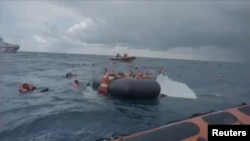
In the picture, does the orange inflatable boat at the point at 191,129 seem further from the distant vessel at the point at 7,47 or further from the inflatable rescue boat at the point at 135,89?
the distant vessel at the point at 7,47

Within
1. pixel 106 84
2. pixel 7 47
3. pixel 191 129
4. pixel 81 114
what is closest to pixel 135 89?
pixel 106 84

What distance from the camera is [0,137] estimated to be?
33.5 feet

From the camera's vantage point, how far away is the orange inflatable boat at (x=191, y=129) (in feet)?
22.3

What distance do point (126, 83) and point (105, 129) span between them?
19.3ft

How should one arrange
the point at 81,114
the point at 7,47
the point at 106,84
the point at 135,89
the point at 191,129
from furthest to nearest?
the point at 7,47, the point at 106,84, the point at 135,89, the point at 81,114, the point at 191,129

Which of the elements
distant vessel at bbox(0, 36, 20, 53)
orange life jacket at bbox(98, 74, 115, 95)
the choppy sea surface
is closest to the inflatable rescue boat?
the choppy sea surface

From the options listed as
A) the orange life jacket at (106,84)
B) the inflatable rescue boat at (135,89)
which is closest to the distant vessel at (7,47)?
the orange life jacket at (106,84)

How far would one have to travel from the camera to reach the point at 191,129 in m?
7.13

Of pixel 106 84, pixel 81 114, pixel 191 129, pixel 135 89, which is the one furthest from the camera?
pixel 106 84

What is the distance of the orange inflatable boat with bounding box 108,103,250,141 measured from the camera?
22.3ft

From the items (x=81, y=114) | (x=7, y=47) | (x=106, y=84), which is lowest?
(x=81, y=114)

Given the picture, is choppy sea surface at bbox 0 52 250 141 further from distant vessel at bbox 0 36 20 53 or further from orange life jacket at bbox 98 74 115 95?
distant vessel at bbox 0 36 20 53

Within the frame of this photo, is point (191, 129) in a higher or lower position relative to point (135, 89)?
higher

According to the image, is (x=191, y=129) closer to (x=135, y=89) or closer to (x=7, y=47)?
(x=135, y=89)
